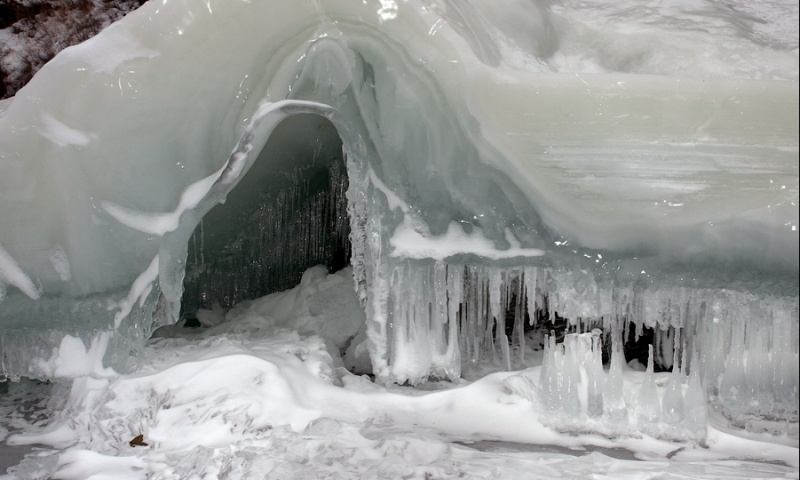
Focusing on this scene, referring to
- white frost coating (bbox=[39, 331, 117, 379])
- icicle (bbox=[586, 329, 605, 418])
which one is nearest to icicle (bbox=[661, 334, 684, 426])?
icicle (bbox=[586, 329, 605, 418])

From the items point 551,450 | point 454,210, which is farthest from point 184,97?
point 551,450

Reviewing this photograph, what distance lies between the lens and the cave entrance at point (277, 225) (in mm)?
3713

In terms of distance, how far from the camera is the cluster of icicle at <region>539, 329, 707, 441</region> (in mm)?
2510

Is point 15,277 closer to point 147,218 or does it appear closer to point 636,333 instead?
point 147,218

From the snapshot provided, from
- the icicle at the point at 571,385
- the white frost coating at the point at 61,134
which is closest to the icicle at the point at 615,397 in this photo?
the icicle at the point at 571,385

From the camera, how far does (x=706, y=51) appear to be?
2.48 meters

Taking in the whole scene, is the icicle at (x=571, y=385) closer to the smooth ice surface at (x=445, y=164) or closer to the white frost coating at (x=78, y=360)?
the smooth ice surface at (x=445, y=164)

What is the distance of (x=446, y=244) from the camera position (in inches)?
104

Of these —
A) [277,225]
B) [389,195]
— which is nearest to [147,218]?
[389,195]

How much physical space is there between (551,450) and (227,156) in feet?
5.51

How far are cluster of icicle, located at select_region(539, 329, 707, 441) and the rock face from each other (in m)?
3.50

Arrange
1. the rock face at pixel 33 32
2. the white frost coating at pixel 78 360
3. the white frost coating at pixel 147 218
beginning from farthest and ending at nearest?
1. the rock face at pixel 33 32
2. the white frost coating at pixel 78 360
3. the white frost coating at pixel 147 218

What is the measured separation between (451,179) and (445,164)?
A: 0.06 meters

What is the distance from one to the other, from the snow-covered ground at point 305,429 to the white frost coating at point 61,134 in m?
0.91
